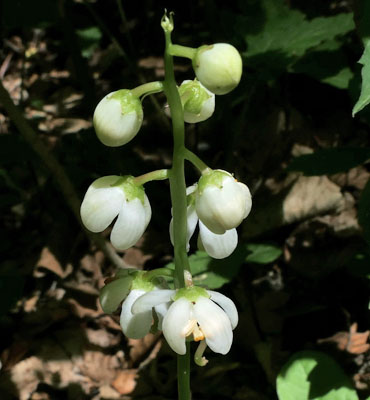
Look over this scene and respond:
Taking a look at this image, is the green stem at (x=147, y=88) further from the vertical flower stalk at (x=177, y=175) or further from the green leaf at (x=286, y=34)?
the green leaf at (x=286, y=34)

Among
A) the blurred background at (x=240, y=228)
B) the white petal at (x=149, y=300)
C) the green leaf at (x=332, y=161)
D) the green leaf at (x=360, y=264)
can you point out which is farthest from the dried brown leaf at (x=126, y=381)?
the white petal at (x=149, y=300)

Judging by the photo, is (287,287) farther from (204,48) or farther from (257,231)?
(204,48)

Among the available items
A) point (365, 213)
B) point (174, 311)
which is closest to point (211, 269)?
point (365, 213)

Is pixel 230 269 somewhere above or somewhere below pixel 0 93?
below

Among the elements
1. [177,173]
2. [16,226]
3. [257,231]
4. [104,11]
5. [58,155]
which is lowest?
[177,173]

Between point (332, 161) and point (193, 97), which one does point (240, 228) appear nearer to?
point (332, 161)

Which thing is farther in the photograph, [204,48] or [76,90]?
[76,90]

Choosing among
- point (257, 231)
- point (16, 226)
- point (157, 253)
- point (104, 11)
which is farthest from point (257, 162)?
point (104, 11)
